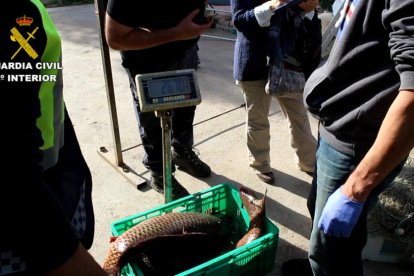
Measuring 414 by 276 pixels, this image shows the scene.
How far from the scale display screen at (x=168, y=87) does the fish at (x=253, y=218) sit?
0.81 meters

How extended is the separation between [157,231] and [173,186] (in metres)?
0.95

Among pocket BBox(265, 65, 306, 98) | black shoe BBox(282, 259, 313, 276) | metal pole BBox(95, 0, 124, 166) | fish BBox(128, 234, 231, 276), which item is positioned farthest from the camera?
metal pole BBox(95, 0, 124, 166)

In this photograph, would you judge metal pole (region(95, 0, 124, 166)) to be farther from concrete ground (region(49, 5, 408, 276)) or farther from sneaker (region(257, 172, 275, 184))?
sneaker (region(257, 172, 275, 184))

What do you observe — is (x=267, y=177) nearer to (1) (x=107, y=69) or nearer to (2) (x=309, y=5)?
(2) (x=309, y=5)

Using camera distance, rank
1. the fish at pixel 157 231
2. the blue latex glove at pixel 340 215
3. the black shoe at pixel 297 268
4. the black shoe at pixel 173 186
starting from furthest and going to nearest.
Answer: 1. the black shoe at pixel 173 186
2. the black shoe at pixel 297 268
3. the fish at pixel 157 231
4. the blue latex glove at pixel 340 215

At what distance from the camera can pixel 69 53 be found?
253 inches

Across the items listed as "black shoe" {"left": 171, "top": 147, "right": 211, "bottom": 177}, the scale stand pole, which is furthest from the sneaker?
the scale stand pole

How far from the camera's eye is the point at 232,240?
8.52 ft

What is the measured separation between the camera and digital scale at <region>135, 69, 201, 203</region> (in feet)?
6.54

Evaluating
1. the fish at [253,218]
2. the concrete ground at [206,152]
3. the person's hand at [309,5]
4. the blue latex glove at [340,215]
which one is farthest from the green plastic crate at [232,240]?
the person's hand at [309,5]

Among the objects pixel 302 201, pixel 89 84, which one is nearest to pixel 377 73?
pixel 302 201

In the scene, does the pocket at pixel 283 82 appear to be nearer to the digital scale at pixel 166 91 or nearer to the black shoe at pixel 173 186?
the digital scale at pixel 166 91

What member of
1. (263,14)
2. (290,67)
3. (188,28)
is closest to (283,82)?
(290,67)

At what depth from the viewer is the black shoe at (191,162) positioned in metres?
3.29
